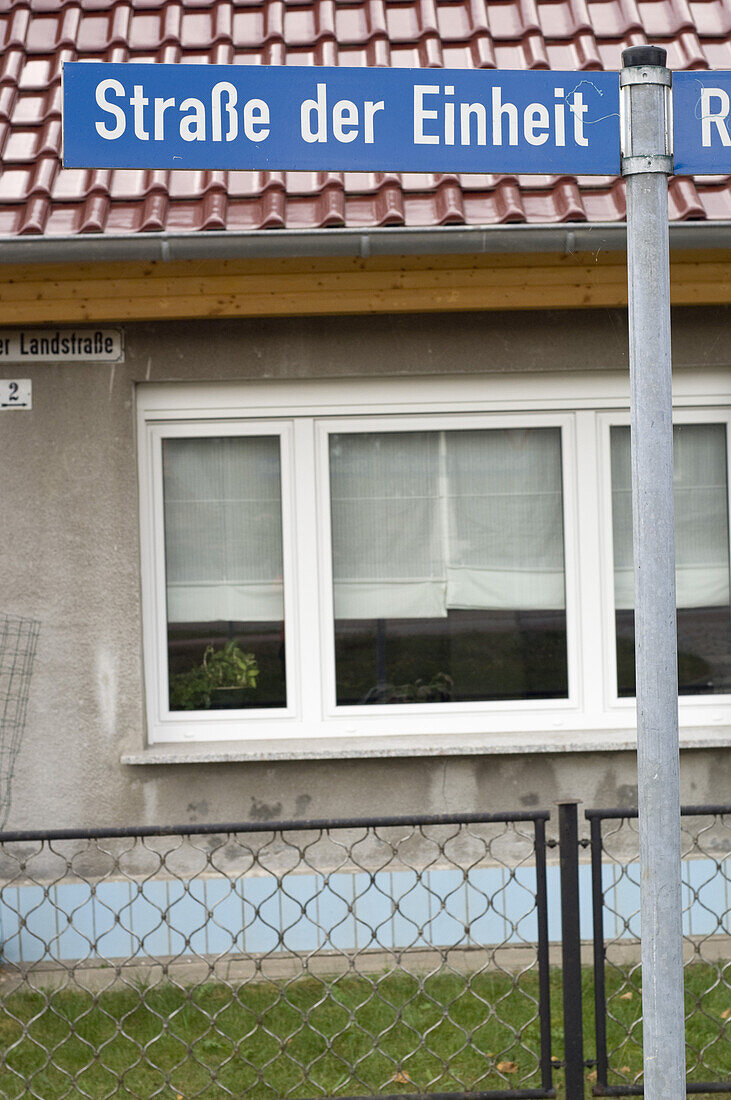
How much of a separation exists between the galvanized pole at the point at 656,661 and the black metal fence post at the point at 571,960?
4.37 ft

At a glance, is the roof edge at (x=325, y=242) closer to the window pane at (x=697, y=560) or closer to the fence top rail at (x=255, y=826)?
the window pane at (x=697, y=560)

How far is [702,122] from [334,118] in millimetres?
693

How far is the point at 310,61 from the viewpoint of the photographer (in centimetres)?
511

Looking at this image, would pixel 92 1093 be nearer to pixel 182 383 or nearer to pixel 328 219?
pixel 182 383

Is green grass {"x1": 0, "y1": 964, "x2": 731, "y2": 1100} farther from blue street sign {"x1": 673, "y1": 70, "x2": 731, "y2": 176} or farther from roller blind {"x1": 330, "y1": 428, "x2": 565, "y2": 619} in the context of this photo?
blue street sign {"x1": 673, "y1": 70, "x2": 731, "y2": 176}

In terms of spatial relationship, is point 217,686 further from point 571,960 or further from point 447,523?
point 571,960

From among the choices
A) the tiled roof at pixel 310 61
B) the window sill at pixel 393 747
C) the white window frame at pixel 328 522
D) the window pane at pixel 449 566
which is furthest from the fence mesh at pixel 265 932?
the tiled roof at pixel 310 61

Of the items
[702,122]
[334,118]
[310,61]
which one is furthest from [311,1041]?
[310,61]

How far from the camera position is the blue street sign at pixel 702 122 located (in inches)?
83.2

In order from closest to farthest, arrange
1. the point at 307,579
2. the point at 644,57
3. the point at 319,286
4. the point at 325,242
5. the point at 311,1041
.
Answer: the point at 644,57, the point at 311,1041, the point at 325,242, the point at 319,286, the point at 307,579

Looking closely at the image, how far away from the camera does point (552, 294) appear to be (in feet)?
16.6

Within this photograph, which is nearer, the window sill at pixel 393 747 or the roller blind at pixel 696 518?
the window sill at pixel 393 747

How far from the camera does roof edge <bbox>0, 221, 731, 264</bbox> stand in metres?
4.46

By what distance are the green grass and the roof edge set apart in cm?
272
